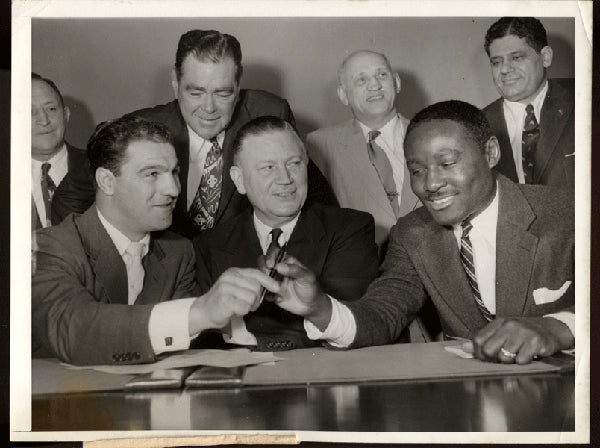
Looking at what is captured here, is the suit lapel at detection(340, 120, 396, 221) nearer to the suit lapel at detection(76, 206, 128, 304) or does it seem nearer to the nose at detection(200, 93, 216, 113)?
the nose at detection(200, 93, 216, 113)

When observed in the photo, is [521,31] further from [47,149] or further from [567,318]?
[47,149]

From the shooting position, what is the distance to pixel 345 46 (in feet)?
7.80

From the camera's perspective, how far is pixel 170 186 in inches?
92.0

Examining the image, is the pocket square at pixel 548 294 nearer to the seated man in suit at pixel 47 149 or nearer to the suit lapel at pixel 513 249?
the suit lapel at pixel 513 249

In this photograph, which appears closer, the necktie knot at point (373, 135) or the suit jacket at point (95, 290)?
the suit jacket at point (95, 290)

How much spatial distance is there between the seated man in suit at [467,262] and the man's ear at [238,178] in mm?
239

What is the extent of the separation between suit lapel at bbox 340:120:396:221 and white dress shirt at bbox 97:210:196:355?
0.59 metres

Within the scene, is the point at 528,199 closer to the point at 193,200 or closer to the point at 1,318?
the point at 193,200

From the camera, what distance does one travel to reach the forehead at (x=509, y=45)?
2.38 meters

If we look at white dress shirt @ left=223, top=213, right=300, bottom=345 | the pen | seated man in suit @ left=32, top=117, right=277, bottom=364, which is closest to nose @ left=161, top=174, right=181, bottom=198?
seated man in suit @ left=32, top=117, right=277, bottom=364

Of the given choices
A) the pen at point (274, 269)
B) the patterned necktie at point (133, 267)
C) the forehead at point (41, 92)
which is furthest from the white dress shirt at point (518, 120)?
the forehead at point (41, 92)

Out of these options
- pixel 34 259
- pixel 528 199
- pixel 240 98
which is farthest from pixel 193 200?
pixel 528 199

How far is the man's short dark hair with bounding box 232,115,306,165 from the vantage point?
2.35 meters

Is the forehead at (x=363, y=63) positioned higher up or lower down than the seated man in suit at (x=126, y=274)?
higher up
